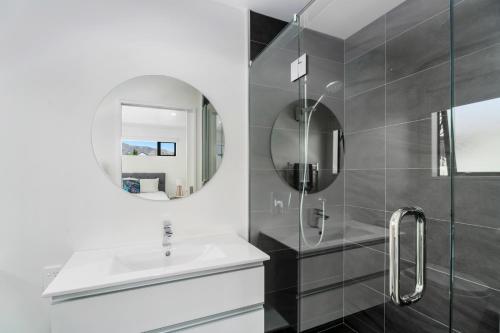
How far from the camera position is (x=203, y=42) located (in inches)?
63.6

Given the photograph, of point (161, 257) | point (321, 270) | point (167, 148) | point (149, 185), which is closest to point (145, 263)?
point (161, 257)

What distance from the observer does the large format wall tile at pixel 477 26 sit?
1.03m

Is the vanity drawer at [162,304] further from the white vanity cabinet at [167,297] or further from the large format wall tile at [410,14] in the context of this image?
the large format wall tile at [410,14]

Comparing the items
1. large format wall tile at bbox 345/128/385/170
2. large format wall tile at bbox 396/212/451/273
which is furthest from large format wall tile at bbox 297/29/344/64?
large format wall tile at bbox 396/212/451/273

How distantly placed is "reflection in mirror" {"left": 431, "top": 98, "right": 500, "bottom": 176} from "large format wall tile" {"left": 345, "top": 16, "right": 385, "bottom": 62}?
1.85 feet

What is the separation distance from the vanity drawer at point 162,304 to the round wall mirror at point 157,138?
61cm

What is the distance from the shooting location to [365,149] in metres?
1.34

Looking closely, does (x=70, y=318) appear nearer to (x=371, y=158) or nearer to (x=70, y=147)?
(x=70, y=147)

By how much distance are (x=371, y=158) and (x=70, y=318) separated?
161 cm

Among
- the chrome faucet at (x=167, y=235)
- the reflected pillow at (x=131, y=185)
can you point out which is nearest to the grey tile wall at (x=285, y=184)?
the chrome faucet at (x=167, y=235)

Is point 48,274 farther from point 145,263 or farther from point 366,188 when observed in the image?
point 366,188

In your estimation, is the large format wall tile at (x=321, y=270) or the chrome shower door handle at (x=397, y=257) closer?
the chrome shower door handle at (x=397, y=257)

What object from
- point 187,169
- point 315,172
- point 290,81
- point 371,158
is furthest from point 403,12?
point 187,169

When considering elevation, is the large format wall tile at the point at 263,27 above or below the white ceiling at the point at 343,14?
above
